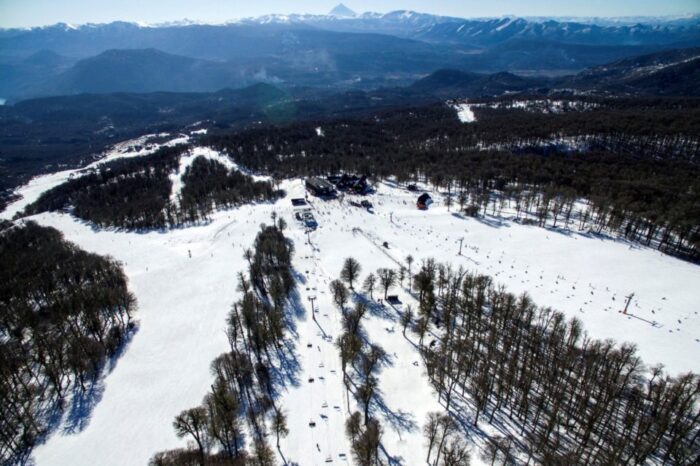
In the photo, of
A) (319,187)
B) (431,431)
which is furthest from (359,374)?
Result: (319,187)

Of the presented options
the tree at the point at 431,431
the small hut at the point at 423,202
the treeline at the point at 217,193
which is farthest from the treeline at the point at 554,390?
the treeline at the point at 217,193

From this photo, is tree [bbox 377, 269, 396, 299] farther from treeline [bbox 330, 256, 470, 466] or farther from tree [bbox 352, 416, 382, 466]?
tree [bbox 352, 416, 382, 466]

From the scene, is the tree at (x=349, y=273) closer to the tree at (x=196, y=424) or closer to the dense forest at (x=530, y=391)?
the dense forest at (x=530, y=391)

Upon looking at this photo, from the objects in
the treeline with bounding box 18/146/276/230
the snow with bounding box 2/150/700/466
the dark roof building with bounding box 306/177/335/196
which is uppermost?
the dark roof building with bounding box 306/177/335/196

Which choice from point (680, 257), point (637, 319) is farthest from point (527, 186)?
point (637, 319)

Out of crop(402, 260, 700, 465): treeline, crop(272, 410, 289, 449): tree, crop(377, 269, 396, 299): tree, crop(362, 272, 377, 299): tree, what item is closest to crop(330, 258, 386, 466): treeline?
crop(362, 272, 377, 299): tree

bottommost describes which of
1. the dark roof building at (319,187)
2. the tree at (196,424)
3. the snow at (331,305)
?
the snow at (331,305)
